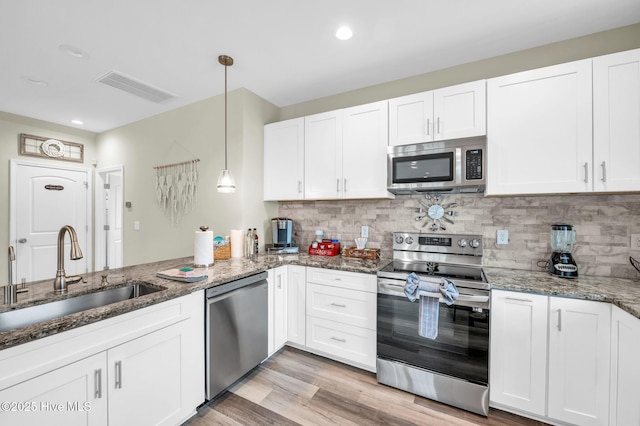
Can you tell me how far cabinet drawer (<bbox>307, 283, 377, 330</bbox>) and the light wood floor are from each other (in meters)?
0.44

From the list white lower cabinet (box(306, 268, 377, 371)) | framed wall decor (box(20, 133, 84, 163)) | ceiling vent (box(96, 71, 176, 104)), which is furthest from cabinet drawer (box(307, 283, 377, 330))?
framed wall decor (box(20, 133, 84, 163))

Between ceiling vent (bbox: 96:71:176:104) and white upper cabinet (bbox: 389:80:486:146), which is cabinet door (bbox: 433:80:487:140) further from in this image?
ceiling vent (bbox: 96:71:176:104)

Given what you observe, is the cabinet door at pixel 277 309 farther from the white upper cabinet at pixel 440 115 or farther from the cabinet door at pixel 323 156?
the white upper cabinet at pixel 440 115

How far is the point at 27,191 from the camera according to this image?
11.5 ft

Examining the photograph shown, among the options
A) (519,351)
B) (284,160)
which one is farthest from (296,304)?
(519,351)

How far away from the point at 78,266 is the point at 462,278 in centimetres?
522

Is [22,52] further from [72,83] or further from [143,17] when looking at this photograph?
[143,17]

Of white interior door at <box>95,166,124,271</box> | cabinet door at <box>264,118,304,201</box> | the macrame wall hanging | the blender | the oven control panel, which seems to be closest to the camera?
the blender

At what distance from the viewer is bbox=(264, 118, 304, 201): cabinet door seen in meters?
2.78

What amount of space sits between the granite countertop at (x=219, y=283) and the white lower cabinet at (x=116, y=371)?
0.05 m

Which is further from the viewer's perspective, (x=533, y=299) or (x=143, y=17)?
(x=143, y=17)

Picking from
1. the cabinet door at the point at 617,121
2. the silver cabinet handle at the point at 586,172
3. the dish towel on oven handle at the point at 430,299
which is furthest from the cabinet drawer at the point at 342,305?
the cabinet door at the point at 617,121

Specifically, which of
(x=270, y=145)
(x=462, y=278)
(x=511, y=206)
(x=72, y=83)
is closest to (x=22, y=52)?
(x=72, y=83)

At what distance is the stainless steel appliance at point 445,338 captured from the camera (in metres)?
1.72
